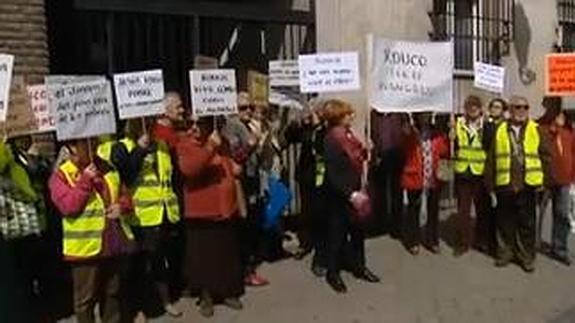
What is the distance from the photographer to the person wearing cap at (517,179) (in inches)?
441

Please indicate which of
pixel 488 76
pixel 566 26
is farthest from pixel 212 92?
pixel 566 26

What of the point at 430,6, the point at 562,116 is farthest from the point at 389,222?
the point at 430,6

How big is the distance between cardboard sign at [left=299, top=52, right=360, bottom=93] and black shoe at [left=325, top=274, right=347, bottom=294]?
1.86m

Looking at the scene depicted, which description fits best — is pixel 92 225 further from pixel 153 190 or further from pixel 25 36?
pixel 25 36

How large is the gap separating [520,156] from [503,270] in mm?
1131

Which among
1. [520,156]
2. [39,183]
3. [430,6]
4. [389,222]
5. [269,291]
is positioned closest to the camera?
[39,183]

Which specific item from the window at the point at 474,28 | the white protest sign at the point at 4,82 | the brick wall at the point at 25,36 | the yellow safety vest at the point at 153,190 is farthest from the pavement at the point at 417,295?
the window at the point at 474,28

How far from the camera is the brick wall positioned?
31.9ft

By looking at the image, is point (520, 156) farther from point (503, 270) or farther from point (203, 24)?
point (203, 24)

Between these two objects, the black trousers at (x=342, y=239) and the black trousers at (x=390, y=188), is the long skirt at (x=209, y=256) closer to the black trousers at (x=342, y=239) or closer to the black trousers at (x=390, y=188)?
the black trousers at (x=342, y=239)

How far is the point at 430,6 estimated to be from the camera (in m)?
15.7

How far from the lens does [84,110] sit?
26.7 feet

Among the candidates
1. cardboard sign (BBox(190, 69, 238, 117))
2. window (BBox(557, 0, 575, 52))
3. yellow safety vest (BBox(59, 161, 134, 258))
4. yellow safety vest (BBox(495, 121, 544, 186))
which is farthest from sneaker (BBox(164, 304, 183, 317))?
window (BBox(557, 0, 575, 52))

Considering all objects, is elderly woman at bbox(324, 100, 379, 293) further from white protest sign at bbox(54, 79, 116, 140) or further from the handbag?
the handbag
